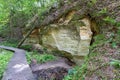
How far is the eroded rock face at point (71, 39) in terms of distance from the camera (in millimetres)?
9016

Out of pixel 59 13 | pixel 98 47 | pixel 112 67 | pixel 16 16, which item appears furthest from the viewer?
pixel 16 16

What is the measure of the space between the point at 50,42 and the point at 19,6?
10.8 metres

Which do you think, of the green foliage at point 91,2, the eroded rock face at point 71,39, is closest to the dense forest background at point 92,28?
the green foliage at point 91,2

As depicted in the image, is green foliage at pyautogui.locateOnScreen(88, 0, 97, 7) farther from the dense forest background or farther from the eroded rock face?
the eroded rock face

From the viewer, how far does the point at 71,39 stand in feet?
32.1

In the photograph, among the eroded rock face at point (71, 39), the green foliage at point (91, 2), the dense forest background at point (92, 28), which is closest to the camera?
the dense forest background at point (92, 28)

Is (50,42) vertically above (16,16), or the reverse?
(16,16)

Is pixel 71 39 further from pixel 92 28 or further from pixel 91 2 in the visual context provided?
pixel 91 2

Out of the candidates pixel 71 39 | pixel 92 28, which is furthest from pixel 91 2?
pixel 71 39

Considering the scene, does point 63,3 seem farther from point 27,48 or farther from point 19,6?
point 19,6

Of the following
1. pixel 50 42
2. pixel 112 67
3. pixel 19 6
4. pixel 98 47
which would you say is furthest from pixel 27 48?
pixel 112 67

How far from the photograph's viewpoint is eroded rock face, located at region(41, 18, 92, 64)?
902 centimetres

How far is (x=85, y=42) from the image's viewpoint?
9.04 metres

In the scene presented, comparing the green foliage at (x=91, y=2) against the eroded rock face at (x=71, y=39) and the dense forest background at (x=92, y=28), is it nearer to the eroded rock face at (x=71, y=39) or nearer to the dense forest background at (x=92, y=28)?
the dense forest background at (x=92, y=28)
